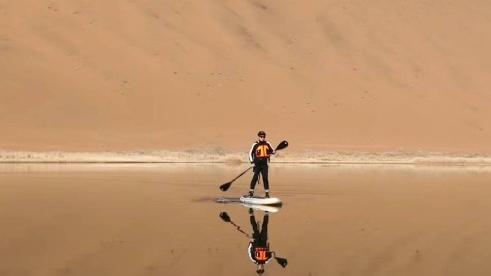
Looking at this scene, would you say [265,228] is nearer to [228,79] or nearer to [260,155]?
[260,155]

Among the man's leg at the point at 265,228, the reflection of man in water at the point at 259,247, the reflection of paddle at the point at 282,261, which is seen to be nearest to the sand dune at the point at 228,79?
the man's leg at the point at 265,228

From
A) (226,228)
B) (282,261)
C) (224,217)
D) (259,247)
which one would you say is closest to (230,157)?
(224,217)

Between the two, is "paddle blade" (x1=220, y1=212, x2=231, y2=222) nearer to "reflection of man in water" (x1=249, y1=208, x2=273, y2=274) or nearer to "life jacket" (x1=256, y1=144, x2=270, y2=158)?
"reflection of man in water" (x1=249, y1=208, x2=273, y2=274)

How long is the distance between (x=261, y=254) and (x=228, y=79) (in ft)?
143

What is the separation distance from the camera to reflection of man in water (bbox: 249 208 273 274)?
39.0 ft

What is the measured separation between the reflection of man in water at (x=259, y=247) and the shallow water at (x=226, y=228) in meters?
0.13

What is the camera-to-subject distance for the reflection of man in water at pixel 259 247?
468 inches

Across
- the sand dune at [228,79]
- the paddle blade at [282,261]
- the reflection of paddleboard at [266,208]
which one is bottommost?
the paddle blade at [282,261]

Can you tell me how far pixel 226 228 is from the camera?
15836 millimetres

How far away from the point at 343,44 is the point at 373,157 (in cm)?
1668

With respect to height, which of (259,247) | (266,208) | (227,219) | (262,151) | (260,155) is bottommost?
(259,247)

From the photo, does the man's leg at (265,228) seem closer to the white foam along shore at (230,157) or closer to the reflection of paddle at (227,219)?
the reflection of paddle at (227,219)

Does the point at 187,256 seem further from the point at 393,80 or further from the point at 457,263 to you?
the point at 393,80

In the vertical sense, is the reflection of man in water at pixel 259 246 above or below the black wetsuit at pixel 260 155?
below
